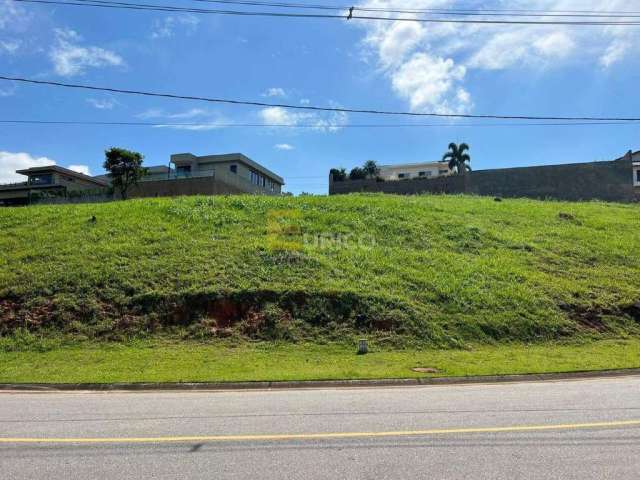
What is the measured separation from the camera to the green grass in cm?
1222

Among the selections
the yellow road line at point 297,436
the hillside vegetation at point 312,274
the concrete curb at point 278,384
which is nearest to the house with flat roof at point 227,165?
the hillside vegetation at point 312,274

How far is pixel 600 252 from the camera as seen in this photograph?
23359 mm

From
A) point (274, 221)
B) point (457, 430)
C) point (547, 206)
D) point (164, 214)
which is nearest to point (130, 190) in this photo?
point (164, 214)

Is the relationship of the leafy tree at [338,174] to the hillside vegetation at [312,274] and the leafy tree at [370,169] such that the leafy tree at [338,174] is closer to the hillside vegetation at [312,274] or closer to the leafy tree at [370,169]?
the leafy tree at [370,169]

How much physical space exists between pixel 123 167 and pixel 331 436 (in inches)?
1371

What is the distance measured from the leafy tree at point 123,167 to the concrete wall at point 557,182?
2288 centimetres

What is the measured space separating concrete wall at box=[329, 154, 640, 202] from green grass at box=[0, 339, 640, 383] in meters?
24.9

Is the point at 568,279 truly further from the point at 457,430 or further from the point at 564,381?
the point at 457,430

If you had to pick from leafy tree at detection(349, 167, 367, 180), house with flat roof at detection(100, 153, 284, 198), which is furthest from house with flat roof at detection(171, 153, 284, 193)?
leafy tree at detection(349, 167, 367, 180)

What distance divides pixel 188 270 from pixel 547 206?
23.3 m

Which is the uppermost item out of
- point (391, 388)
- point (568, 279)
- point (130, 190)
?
point (130, 190)

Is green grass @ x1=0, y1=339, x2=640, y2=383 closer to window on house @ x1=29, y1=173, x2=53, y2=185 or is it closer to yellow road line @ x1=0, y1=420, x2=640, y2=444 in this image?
yellow road line @ x1=0, y1=420, x2=640, y2=444

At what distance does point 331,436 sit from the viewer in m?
6.17

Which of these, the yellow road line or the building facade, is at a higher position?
the building facade
